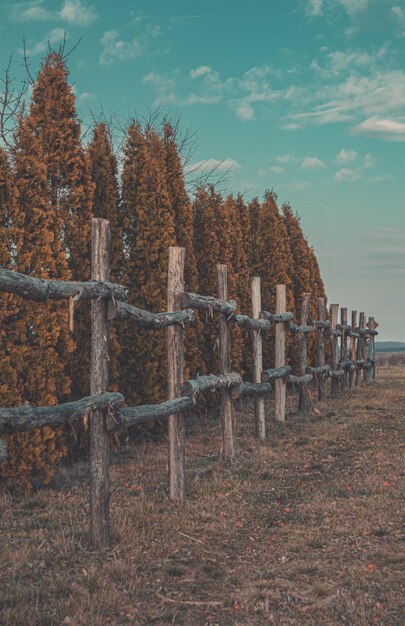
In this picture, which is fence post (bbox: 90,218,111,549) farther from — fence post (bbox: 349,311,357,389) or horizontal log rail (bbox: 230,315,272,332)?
fence post (bbox: 349,311,357,389)

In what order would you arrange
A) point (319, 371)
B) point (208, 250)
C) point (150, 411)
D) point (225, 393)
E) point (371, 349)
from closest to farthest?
point (150, 411) → point (225, 393) → point (208, 250) → point (319, 371) → point (371, 349)

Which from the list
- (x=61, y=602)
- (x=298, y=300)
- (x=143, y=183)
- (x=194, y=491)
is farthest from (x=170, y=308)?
(x=298, y=300)

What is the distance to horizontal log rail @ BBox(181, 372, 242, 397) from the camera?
7.62 meters

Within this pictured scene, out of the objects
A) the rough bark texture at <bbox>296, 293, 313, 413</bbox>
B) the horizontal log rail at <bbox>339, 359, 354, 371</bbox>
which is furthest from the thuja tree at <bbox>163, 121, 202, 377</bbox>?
the horizontal log rail at <bbox>339, 359, 354, 371</bbox>

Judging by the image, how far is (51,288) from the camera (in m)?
5.25

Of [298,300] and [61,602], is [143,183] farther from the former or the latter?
[298,300]

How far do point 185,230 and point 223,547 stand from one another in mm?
8699

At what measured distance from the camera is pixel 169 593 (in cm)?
470

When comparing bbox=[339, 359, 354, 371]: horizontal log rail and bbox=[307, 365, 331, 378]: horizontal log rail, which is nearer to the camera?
bbox=[307, 365, 331, 378]: horizontal log rail

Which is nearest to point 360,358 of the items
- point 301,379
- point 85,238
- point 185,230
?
point 301,379

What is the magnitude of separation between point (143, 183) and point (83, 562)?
7.97 m

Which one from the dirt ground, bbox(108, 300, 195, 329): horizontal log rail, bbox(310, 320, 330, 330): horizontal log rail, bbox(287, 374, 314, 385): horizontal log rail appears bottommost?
the dirt ground

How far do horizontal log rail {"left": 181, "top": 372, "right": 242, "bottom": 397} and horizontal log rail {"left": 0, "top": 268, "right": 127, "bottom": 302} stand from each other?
2.02 m

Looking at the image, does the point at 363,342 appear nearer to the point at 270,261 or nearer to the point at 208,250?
the point at 270,261
